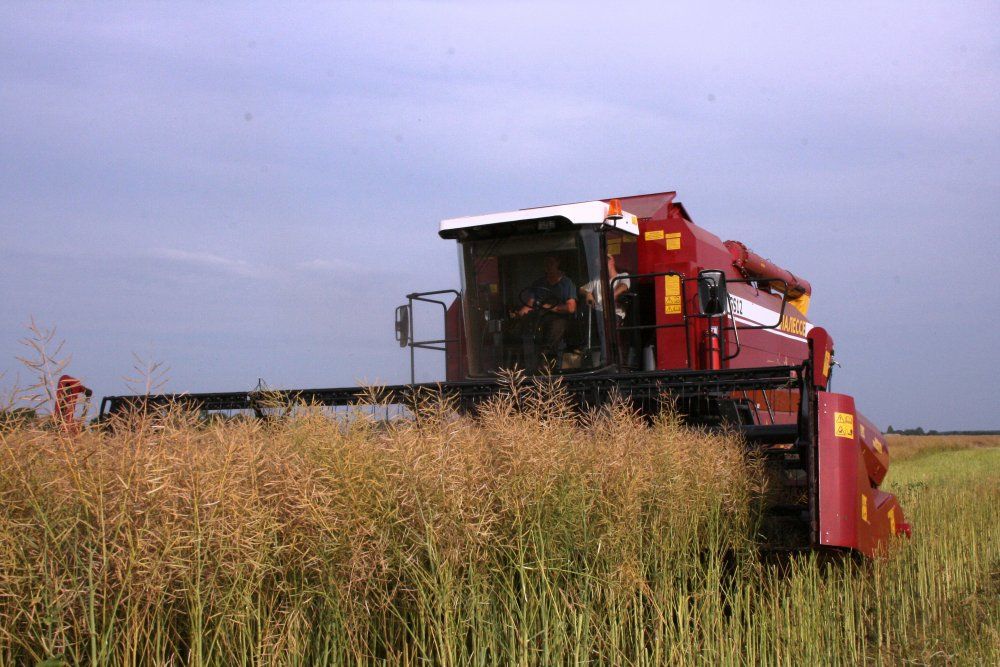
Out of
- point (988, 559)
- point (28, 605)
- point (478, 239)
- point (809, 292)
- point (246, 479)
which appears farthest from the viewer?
point (809, 292)

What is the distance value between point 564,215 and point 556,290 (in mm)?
630

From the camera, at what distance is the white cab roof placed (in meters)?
7.79

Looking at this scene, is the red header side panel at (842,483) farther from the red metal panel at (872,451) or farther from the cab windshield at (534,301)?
the cab windshield at (534,301)

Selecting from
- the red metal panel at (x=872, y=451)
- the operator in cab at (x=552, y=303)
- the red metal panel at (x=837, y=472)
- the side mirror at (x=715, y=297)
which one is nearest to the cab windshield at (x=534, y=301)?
the operator in cab at (x=552, y=303)

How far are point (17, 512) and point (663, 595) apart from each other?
8.97 ft

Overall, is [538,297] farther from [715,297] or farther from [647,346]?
[715,297]

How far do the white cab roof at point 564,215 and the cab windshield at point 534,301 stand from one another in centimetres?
10

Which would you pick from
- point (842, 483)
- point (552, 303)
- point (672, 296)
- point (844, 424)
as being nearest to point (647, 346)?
point (672, 296)

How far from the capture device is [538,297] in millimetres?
8023

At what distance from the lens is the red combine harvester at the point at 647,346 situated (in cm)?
589

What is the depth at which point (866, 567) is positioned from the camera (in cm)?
598

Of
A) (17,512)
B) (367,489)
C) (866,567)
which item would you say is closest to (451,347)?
(866,567)

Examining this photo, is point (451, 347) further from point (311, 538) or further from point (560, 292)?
point (311, 538)

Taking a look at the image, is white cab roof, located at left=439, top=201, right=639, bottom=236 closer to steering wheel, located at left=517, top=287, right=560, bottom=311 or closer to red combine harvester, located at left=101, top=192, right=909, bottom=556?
red combine harvester, located at left=101, top=192, right=909, bottom=556
